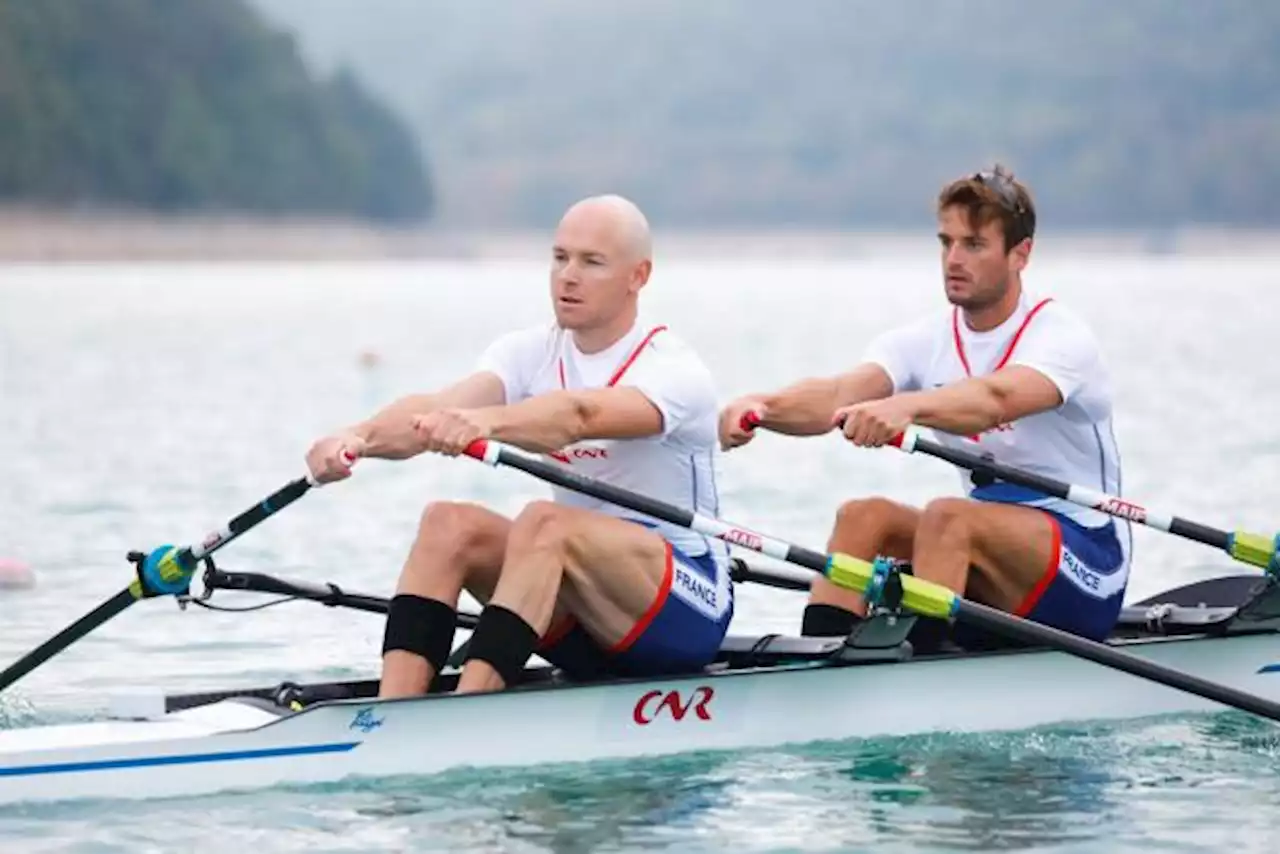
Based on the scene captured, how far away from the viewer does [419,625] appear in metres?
7.49

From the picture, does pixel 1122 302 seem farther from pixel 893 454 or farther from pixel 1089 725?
pixel 1089 725

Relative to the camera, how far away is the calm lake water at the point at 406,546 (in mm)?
7320

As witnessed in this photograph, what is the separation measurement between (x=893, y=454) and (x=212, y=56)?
101m

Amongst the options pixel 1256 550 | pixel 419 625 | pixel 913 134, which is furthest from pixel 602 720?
pixel 913 134

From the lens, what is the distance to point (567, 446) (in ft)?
25.0

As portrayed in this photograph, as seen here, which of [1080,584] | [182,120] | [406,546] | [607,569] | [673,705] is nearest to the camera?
[607,569]

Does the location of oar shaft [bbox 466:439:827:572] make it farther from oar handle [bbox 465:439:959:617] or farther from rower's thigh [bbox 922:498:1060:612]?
rower's thigh [bbox 922:498:1060:612]

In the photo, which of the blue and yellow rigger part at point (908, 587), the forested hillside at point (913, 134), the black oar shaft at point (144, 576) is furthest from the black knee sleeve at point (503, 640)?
the forested hillside at point (913, 134)

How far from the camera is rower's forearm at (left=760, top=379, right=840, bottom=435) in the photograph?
8.48m

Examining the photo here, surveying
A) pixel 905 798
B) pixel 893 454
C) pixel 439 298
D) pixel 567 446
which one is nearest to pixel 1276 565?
pixel 905 798

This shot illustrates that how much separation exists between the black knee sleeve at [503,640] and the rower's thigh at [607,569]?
0.71 ft

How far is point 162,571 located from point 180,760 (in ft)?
2.70

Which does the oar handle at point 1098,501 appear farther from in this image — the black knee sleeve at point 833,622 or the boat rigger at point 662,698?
the black knee sleeve at point 833,622

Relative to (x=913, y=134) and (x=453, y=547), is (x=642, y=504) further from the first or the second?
(x=913, y=134)
